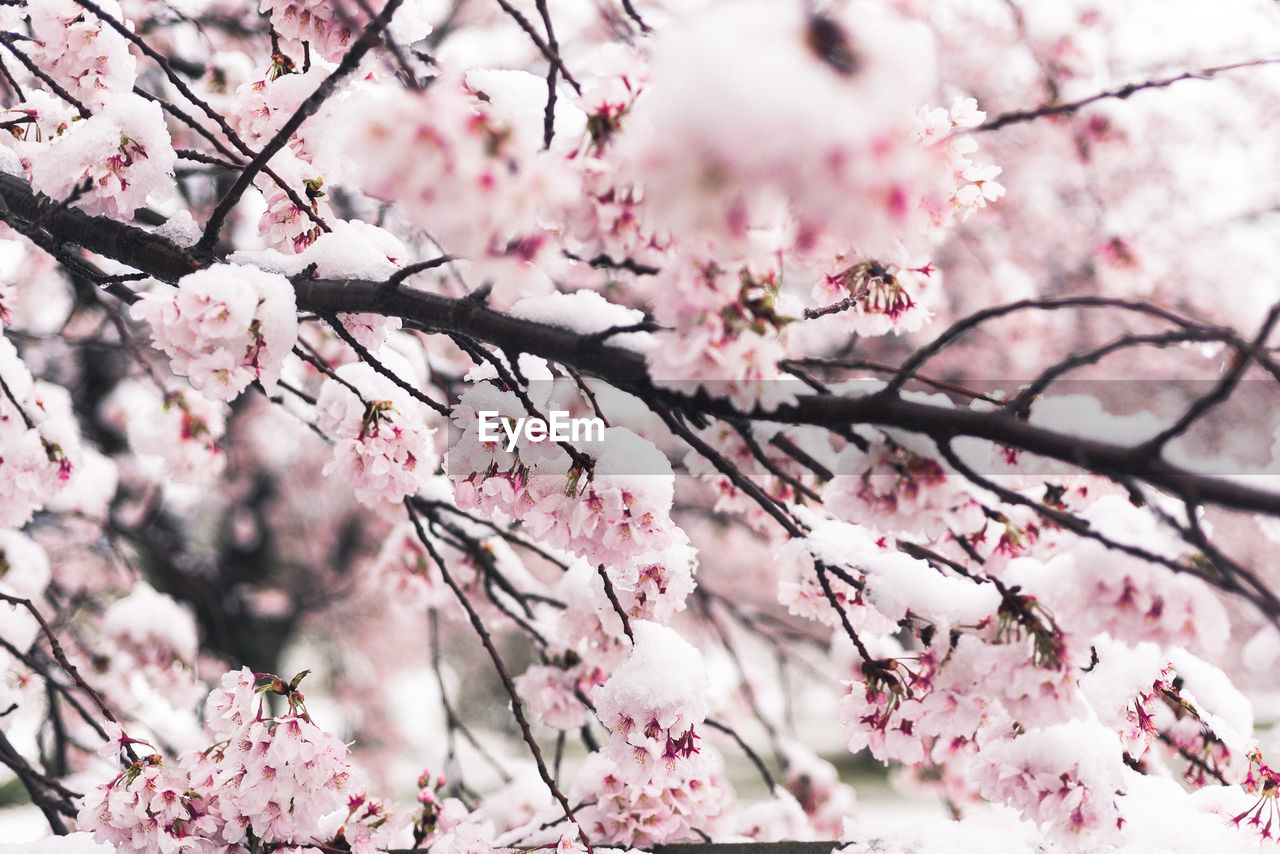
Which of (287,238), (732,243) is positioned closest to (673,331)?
(732,243)

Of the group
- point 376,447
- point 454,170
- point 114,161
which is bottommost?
point 454,170

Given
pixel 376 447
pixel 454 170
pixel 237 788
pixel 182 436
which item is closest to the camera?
pixel 454 170

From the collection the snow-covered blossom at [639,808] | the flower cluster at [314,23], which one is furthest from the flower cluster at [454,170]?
the snow-covered blossom at [639,808]

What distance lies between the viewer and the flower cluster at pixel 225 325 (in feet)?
3.35

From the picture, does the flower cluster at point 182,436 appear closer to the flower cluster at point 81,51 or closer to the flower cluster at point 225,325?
the flower cluster at point 81,51

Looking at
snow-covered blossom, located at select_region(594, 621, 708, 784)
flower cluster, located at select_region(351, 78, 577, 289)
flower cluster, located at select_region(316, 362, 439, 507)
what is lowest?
snow-covered blossom, located at select_region(594, 621, 708, 784)

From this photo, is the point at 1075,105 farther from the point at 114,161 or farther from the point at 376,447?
the point at 114,161

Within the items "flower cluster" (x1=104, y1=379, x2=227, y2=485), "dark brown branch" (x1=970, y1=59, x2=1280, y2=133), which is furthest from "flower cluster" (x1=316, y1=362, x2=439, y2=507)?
"dark brown branch" (x1=970, y1=59, x2=1280, y2=133)

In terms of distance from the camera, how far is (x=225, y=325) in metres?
1.02

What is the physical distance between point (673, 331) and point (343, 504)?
261 inches

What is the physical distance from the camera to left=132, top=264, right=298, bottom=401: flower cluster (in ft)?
3.35

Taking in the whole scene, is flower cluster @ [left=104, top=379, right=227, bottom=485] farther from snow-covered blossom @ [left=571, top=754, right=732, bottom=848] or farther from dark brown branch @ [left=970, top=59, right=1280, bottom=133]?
dark brown branch @ [left=970, top=59, right=1280, bottom=133]

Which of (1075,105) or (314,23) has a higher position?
(314,23)

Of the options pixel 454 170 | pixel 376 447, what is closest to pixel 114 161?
pixel 376 447
